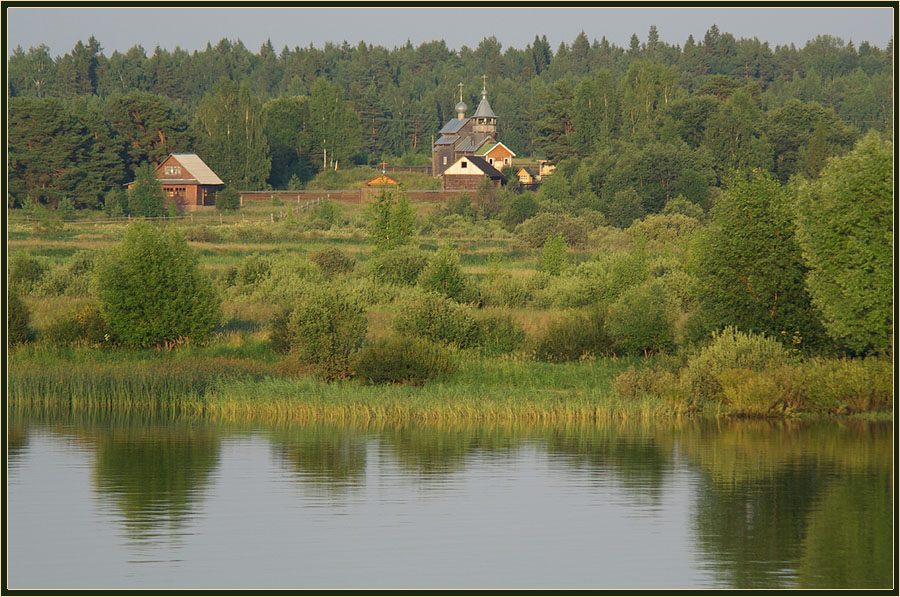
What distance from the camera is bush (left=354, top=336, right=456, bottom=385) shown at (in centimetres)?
3353

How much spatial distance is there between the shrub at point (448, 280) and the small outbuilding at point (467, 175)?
6318 cm

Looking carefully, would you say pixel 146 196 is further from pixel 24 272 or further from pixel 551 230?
pixel 24 272

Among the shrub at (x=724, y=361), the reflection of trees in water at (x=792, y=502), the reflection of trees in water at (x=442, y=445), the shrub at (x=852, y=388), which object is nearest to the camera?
the reflection of trees in water at (x=792, y=502)

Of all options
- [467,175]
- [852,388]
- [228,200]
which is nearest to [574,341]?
[852,388]

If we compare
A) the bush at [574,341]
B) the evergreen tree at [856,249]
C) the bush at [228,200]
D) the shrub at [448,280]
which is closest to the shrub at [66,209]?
the bush at [228,200]

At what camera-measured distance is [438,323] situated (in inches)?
1513

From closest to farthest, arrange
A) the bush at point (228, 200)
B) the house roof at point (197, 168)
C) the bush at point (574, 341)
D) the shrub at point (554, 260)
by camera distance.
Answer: the bush at point (574, 341) < the shrub at point (554, 260) < the bush at point (228, 200) < the house roof at point (197, 168)

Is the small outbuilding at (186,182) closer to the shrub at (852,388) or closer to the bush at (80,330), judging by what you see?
the bush at (80,330)

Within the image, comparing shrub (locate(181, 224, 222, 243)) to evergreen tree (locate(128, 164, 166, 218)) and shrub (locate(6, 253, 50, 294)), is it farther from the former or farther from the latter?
shrub (locate(6, 253, 50, 294))

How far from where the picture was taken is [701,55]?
636 feet

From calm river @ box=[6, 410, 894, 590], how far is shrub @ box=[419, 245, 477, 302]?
1959cm

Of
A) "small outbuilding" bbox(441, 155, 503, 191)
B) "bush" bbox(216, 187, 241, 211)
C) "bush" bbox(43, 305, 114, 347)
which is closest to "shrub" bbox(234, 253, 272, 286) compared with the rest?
"bush" bbox(43, 305, 114, 347)

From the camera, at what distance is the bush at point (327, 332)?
113 ft

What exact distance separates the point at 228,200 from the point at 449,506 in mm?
84122
